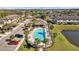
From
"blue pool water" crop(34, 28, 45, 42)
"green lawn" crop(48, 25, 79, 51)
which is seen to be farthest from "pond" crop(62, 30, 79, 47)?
"blue pool water" crop(34, 28, 45, 42)

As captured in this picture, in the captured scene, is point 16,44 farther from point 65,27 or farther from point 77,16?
point 77,16

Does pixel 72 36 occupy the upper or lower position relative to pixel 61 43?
upper

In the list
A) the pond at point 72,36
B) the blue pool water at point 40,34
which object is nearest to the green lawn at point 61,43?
the pond at point 72,36

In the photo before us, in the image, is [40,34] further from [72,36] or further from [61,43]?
[72,36]

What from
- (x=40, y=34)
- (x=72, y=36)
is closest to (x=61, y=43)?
(x=72, y=36)

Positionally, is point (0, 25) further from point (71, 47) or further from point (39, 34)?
point (71, 47)

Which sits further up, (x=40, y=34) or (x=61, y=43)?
(x=40, y=34)

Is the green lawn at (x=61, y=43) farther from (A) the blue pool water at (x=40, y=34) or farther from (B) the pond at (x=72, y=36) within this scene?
(A) the blue pool water at (x=40, y=34)

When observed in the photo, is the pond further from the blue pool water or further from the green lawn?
the blue pool water
